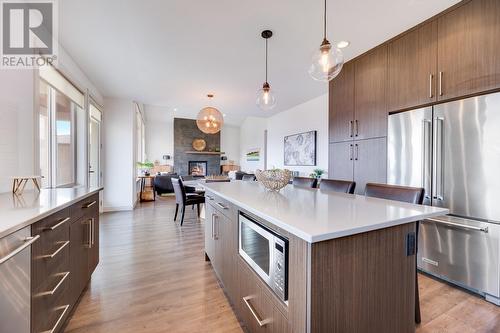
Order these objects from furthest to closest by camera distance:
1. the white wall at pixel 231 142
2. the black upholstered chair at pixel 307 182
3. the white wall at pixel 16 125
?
the white wall at pixel 231 142, the black upholstered chair at pixel 307 182, the white wall at pixel 16 125

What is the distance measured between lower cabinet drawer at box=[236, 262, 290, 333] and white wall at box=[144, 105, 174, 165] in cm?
905

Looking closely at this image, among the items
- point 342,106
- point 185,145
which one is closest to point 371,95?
point 342,106

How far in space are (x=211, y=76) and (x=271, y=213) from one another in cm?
338

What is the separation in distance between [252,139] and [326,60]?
296 inches

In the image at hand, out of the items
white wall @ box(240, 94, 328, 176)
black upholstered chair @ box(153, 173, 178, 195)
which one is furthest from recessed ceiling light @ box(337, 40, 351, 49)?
black upholstered chair @ box(153, 173, 178, 195)

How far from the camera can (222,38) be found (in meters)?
2.64

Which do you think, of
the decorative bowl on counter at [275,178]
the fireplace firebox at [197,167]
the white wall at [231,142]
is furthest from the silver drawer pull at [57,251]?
the white wall at [231,142]

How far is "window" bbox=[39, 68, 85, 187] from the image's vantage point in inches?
108

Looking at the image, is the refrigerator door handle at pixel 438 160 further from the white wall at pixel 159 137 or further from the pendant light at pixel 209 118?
the white wall at pixel 159 137

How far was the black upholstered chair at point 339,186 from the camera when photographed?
80.9 inches

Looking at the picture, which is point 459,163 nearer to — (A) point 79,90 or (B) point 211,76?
(B) point 211,76

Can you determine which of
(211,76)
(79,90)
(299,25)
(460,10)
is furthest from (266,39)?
(79,90)

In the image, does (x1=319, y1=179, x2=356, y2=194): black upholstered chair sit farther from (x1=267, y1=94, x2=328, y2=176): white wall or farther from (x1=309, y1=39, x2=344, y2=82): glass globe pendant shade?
(x1=267, y1=94, x2=328, y2=176): white wall

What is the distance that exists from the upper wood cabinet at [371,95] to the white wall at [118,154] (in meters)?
4.81
